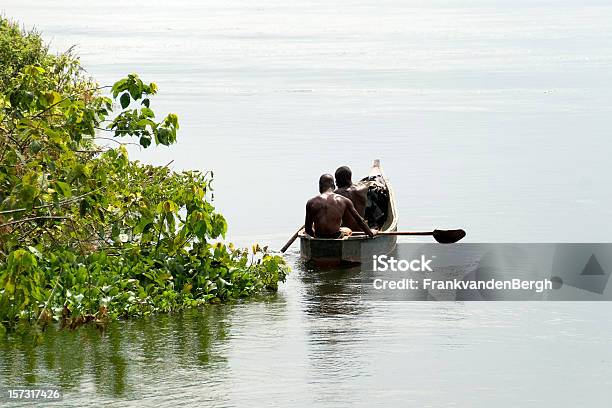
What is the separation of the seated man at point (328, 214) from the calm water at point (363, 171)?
2.19ft

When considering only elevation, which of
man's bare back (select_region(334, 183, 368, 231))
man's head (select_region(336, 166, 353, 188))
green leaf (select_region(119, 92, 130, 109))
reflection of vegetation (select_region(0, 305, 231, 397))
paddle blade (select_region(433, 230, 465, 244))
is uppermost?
green leaf (select_region(119, 92, 130, 109))

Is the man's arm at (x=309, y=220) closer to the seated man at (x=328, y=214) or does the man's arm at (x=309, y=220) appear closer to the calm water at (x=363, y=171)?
the seated man at (x=328, y=214)

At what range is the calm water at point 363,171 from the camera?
1484 cm

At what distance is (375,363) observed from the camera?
1545 centimetres

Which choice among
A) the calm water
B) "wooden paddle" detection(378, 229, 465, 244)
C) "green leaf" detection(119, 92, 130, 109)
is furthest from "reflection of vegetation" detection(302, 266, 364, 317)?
→ "green leaf" detection(119, 92, 130, 109)

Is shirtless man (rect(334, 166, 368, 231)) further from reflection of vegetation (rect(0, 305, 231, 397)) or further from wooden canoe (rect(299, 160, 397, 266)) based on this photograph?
reflection of vegetation (rect(0, 305, 231, 397))

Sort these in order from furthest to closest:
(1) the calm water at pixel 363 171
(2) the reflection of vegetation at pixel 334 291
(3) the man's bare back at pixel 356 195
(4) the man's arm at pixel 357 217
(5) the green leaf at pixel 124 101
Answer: (3) the man's bare back at pixel 356 195
(4) the man's arm at pixel 357 217
(2) the reflection of vegetation at pixel 334 291
(1) the calm water at pixel 363 171
(5) the green leaf at pixel 124 101

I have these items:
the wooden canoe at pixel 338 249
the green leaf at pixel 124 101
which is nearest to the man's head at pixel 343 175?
the wooden canoe at pixel 338 249

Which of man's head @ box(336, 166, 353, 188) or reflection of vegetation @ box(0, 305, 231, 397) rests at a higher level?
man's head @ box(336, 166, 353, 188)

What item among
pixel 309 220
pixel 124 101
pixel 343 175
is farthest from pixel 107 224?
pixel 124 101

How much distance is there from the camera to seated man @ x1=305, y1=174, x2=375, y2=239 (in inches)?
774

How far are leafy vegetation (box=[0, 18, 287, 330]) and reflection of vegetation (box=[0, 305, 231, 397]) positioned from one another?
26 cm

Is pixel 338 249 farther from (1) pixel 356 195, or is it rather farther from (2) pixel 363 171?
(2) pixel 363 171

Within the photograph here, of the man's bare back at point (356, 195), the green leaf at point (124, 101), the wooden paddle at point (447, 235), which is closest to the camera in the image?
the green leaf at point (124, 101)
